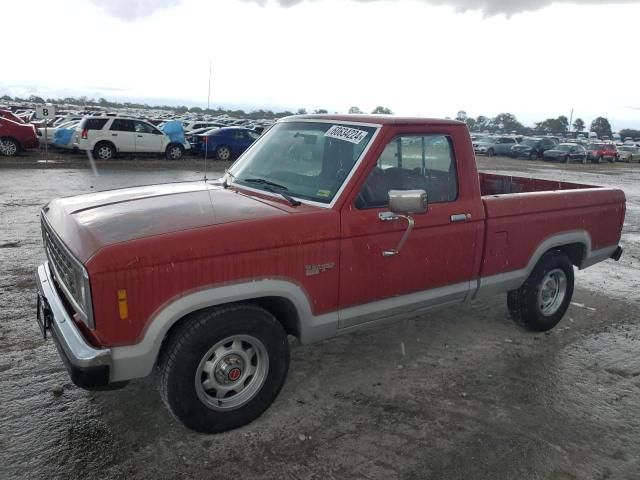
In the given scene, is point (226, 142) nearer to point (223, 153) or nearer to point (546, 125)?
point (223, 153)

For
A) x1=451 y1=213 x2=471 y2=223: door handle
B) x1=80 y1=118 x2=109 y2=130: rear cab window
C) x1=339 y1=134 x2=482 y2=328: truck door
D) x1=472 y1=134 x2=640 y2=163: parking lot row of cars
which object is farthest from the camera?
x1=472 y1=134 x2=640 y2=163: parking lot row of cars

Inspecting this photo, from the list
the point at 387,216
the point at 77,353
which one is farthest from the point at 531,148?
the point at 77,353

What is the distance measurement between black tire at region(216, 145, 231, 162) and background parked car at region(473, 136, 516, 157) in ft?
64.0

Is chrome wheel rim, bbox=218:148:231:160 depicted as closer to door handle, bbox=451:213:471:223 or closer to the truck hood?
the truck hood

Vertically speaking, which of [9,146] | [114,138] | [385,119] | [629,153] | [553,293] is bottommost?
[553,293]

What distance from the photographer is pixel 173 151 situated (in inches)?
835

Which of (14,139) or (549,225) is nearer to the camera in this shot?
(549,225)

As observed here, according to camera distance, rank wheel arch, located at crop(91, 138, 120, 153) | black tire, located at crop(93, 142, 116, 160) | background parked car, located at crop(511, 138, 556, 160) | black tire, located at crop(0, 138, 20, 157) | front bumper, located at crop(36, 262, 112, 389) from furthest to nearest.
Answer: background parked car, located at crop(511, 138, 556, 160) < black tire, located at crop(93, 142, 116, 160) < wheel arch, located at crop(91, 138, 120, 153) < black tire, located at crop(0, 138, 20, 157) < front bumper, located at crop(36, 262, 112, 389)

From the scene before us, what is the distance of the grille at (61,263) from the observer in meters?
3.16

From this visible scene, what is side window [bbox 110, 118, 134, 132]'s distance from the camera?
19409mm

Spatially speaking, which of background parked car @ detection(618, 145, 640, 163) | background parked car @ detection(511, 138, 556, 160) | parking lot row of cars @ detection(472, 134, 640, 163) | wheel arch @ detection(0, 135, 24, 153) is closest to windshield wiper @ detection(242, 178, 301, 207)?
wheel arch @ detection(0, 135, 24, 153)

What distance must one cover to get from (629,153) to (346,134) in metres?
43.6

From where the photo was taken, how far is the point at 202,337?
3125mm

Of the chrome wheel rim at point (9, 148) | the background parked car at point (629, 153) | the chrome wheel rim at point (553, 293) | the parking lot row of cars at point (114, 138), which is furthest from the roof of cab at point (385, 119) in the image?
the background parked car at point (629, 153)
